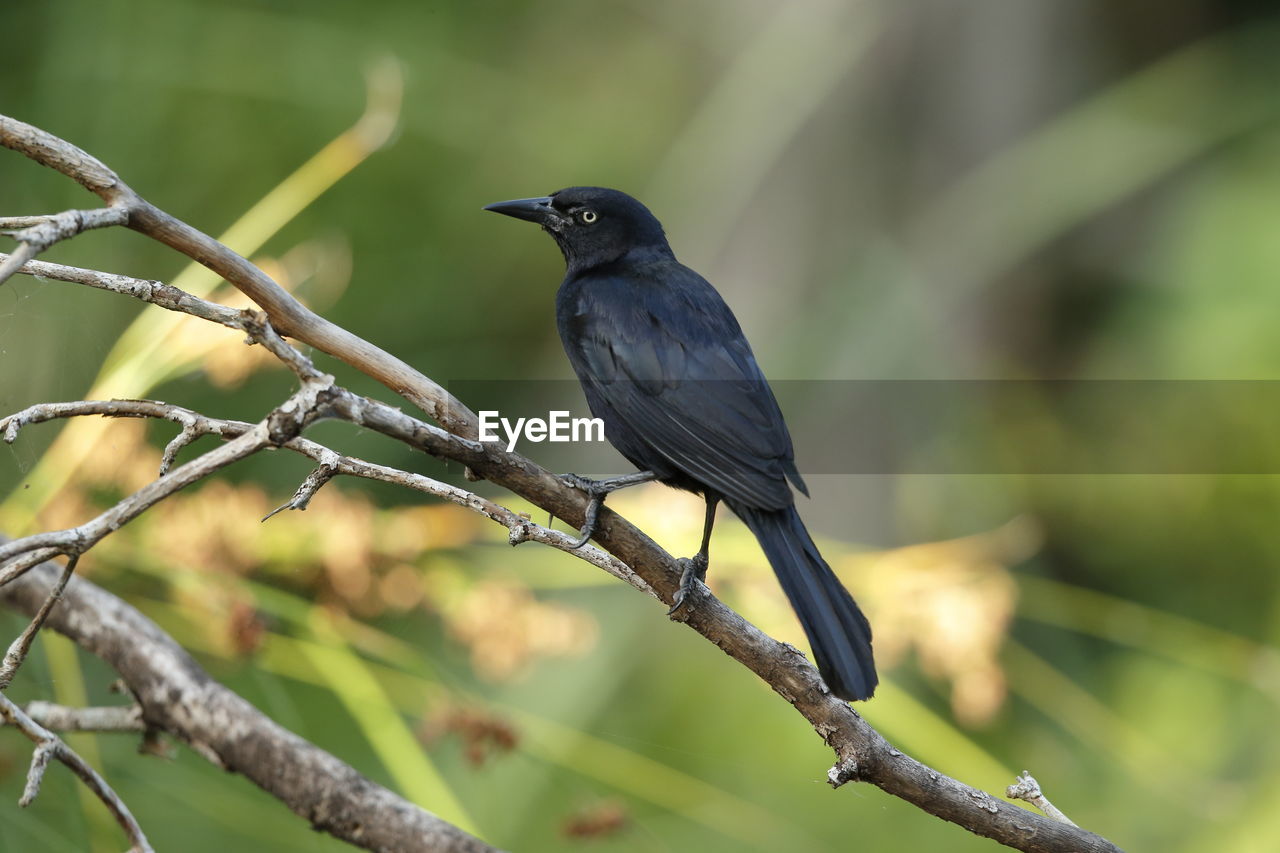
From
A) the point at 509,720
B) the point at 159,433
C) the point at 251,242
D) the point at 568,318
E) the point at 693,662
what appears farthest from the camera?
the point at 693,662

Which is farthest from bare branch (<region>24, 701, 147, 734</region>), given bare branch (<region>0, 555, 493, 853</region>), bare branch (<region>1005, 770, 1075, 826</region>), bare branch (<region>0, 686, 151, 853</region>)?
bare branch (<region>1005, 770, 1075, 826</region>)

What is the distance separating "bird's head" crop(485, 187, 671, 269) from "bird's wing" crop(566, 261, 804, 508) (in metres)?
0.22

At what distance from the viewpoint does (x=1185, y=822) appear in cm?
261

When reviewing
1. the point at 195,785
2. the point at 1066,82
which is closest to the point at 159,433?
the point at 195,785

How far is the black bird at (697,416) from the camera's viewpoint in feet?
4.14

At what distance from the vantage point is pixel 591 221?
1.99 meters

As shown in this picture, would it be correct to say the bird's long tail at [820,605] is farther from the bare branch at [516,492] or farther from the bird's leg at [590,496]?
the bird's leg at [590,496]

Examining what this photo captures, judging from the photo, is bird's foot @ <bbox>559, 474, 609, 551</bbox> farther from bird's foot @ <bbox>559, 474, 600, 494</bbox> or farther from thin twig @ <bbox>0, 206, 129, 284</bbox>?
thin twig @ <bbox>0, 206, 129, 284</bbox>

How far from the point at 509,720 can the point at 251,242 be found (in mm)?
1156

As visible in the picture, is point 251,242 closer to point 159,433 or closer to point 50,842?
point 159,433

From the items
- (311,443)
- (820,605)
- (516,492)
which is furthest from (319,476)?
(820,605)

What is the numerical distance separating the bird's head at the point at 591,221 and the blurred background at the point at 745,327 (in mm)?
482

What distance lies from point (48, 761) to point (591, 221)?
1291 mm

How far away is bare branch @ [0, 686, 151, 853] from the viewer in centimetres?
93
